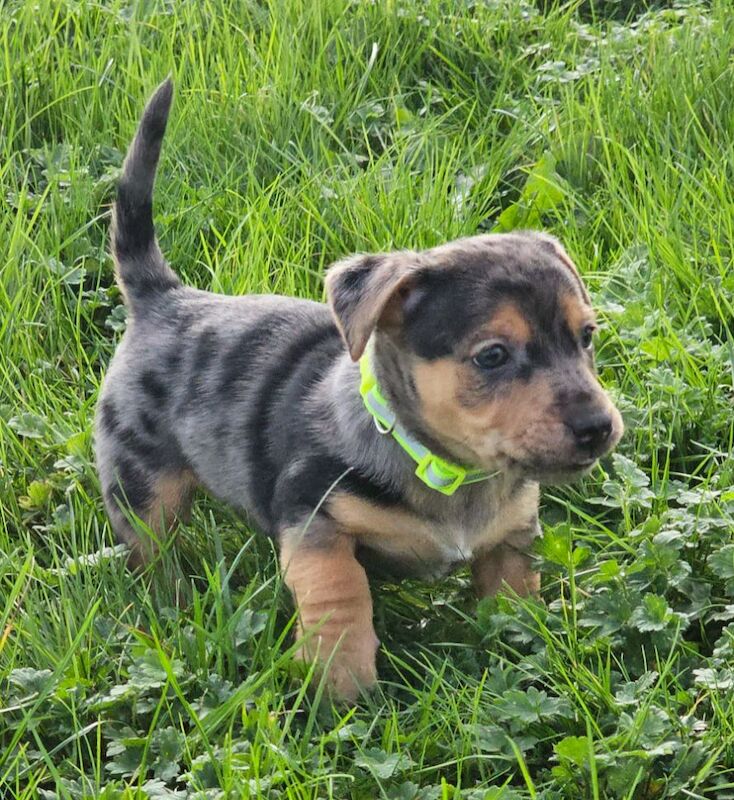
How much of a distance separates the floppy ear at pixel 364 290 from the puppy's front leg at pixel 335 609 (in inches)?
19.7

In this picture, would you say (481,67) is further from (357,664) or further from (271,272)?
(357,664)

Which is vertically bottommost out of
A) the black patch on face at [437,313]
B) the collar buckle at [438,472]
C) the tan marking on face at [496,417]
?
the collar buckle at [438,472]

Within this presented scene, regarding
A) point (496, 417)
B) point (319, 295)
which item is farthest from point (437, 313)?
point (319, 295)

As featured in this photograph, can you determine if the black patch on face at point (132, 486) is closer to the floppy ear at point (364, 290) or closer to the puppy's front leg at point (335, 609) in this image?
the puppy's front leg at point (335, 609)

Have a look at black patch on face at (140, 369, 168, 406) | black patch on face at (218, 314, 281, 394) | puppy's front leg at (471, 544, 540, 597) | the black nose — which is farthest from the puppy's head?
black patch on face at (140, 369, 168, 406)

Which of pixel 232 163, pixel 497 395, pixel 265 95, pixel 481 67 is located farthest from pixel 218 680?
pixel 481 67

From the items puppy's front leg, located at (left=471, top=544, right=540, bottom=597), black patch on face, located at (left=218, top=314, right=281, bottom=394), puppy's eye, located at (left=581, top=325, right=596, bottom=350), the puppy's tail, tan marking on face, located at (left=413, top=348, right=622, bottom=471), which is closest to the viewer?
tan marking on face, located at (left=413, top=348, right=622, bottom=471)

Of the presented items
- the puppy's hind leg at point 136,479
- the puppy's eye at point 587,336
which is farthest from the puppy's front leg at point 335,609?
the puppy's eye at point 587,336

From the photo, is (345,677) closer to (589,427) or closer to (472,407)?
(472,407)

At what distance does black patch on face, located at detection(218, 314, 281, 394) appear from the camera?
12.5ft

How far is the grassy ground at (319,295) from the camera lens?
3.00 metres

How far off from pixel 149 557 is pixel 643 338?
1627 millimetres

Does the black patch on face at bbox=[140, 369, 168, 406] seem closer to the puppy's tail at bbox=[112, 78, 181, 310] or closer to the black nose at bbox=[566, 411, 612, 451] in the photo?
the puppy's tail at bbox=[112, 78, 181, 310]

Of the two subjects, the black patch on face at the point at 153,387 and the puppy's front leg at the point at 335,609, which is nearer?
the puppy's front leg at the point at 335,609
